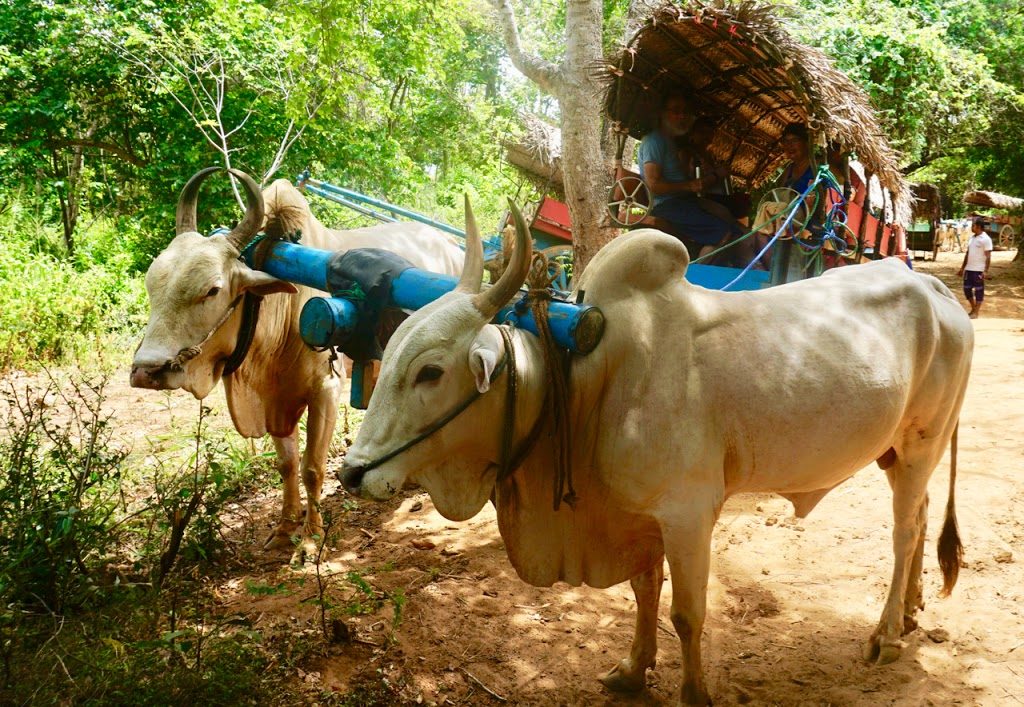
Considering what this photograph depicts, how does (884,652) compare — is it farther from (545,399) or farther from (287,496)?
(287,496)

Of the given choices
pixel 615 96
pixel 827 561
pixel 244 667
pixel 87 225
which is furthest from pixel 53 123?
pixel 827 561

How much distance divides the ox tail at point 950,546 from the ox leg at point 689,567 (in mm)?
1630

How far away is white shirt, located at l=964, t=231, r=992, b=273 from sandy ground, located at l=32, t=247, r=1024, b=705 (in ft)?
26.5

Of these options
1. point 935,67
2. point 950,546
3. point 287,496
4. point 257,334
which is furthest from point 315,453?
point 935,67

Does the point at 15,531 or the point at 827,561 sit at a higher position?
the point at 15,531

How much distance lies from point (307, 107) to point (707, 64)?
220 inches

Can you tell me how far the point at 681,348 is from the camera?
2.56 metres

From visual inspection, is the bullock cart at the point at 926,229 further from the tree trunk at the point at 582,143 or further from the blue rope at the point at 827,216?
the blue rope at the point at 827,216

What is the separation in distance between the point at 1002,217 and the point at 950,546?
2363 centimetres

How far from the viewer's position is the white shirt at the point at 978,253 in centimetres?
1183

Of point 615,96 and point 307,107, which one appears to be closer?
point 615,96

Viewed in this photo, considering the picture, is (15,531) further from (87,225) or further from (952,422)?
(87,225)

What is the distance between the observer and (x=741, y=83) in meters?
5.35

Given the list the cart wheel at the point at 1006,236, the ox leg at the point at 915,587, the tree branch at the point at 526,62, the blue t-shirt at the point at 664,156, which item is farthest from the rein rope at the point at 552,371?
the cart wheel at the point at 1006,236
